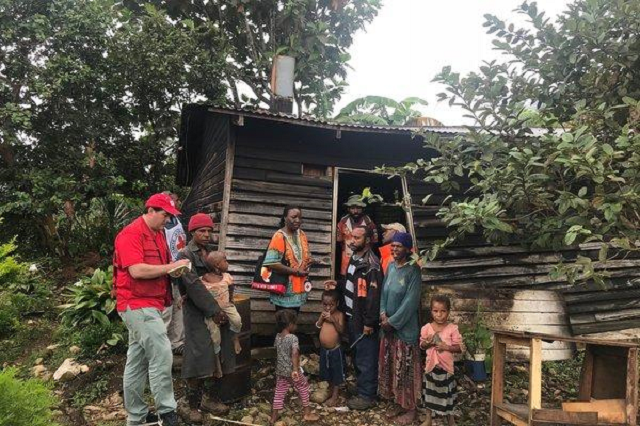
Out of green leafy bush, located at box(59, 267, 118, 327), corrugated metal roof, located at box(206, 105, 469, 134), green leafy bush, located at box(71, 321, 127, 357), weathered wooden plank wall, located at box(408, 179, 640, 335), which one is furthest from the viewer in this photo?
weathered wooden plank wall, located at box(408, 179, 640, 335)

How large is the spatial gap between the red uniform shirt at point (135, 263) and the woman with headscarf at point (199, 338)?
0.32 meters

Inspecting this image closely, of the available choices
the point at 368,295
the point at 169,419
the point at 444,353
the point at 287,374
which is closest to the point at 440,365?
the point at 444,353

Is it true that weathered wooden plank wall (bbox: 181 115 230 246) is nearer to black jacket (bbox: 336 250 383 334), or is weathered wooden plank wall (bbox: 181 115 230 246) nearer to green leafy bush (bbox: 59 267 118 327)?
green leafy bush (bbox: 59 267 118 327)

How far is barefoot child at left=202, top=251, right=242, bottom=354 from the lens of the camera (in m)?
4.28

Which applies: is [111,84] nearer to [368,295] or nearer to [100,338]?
[100,338]

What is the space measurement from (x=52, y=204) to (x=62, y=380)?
17.7ft

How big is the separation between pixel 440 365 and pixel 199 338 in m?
2.33

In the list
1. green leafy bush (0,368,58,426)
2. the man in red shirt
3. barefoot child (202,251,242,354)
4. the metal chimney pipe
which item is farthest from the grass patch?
the metal chimney pipe

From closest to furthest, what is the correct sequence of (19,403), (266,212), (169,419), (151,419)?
(19,403)
(169,419)
(151,419)
(266,212)

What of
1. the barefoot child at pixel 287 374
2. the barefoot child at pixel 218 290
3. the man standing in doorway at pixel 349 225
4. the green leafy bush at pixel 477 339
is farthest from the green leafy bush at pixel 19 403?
the green leafy bush at pixel 477 339

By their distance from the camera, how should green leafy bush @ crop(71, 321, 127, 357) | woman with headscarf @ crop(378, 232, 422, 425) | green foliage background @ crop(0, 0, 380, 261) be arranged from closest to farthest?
woman with headscarf @ crop(378, 232, 422, 425), green leafy bush @ crop(71, 321, 127, 357), green foliage background @ crop(0, 0, 380, 261)

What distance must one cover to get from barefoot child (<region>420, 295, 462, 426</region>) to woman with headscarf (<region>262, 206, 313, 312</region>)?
154 cm

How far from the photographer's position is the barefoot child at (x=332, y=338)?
15.6 feet

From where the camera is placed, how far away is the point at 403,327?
4.52 metres
